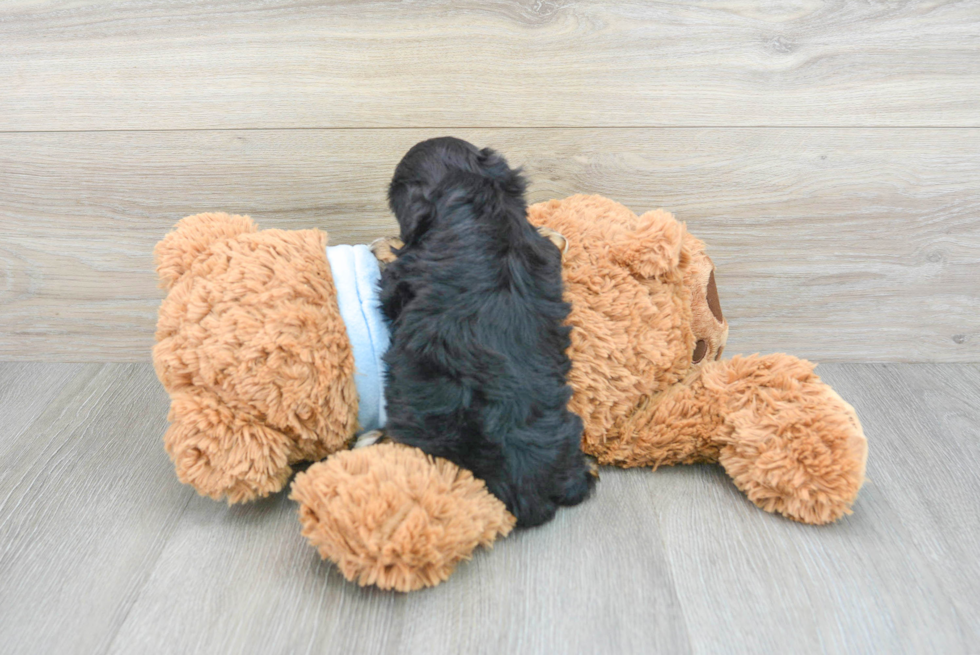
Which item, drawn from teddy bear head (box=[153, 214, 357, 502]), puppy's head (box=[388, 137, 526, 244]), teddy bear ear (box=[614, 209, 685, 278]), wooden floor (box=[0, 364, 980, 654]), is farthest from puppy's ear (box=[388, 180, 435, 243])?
wooden floor (box=[0, 364, 980, 654])

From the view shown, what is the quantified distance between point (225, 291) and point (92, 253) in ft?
1.53

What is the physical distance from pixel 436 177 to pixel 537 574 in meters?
0.40

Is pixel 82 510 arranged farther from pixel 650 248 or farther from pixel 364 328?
pixel 650 248

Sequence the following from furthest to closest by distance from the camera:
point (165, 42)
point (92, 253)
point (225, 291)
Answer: point (92, 253) < point (165, 42) < point (225, 291)

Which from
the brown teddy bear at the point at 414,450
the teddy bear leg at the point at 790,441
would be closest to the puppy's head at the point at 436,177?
the brown teddy bear at the point at 414,450

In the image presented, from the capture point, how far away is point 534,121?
0.95 meters

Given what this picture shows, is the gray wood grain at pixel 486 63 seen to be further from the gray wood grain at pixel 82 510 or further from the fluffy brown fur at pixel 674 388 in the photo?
the gray wood grain at pixel 82 510

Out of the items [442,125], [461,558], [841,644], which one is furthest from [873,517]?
[442,125]

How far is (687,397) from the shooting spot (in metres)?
0.80

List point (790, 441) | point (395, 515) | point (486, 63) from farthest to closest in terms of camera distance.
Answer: point (486, 63) → point (790, 441) → point (395, 515)

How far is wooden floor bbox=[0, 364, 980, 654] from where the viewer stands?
0.60 metres

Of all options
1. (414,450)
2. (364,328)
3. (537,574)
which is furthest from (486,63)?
(537,574)

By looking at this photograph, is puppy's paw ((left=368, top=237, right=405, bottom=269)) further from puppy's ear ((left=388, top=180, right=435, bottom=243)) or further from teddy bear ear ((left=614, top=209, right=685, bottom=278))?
teddy bear ear ((left=614, top=209, right=685, bottom=278))

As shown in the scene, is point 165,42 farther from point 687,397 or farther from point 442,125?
point 687,397
